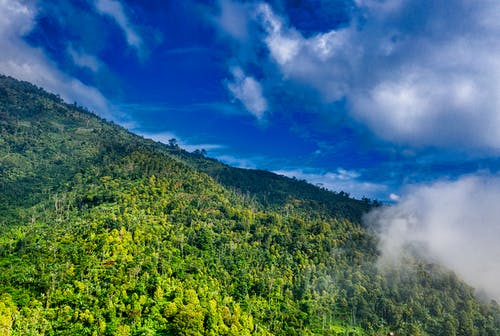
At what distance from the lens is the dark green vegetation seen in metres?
88.1

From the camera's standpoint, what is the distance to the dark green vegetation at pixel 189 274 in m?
88.1

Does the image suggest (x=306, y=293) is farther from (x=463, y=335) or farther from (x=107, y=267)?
(x=107, y=267)

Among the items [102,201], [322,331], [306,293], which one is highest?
[102,201]

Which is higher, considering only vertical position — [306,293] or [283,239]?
[283,239]

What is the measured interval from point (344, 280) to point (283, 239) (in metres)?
35.2

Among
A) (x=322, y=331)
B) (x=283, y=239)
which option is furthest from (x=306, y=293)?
(x=283, y=239)

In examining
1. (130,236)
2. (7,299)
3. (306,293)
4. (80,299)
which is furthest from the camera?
(306,293)

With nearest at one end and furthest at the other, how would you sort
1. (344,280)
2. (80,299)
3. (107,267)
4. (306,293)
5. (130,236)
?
(80,299) < (107,267) < (130,236) < (306,293) < (344,280)

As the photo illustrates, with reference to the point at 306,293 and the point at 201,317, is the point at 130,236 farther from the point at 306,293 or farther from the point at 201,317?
the point at 306,293

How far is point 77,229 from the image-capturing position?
127 meters

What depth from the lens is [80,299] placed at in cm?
8806

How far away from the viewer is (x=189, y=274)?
118 meters

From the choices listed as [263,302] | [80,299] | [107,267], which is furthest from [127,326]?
[263,302]

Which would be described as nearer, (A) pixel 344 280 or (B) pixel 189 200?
(A) pixel 344 280
